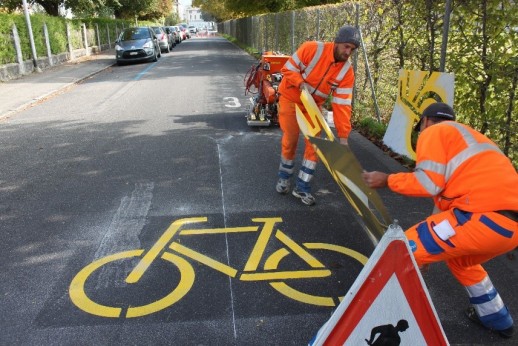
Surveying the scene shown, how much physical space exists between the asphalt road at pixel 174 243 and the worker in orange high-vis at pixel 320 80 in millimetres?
859

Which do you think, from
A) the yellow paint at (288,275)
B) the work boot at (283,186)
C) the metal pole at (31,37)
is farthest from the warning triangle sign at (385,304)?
the metal pole at (31,37)

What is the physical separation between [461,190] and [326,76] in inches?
93.9

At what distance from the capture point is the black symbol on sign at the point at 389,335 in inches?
80.7

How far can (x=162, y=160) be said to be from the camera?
6.39 m

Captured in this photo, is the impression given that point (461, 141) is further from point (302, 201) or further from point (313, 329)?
point (302, 201)

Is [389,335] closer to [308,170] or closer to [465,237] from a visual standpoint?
[465,237]

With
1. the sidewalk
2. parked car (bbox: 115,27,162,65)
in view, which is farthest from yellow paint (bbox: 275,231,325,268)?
parked car (bbox: 115,27,162,65)

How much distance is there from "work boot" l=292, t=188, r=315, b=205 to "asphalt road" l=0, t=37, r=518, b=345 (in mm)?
88

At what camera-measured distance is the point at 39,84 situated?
1417 centimetres

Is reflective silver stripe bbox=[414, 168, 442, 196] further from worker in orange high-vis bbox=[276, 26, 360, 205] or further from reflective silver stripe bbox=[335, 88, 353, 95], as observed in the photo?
reflective silver stripe bbox=[335, 88, 353, 95]

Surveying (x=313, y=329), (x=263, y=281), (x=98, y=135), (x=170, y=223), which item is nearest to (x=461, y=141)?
(x=313, y=329)

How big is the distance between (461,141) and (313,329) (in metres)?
1.56

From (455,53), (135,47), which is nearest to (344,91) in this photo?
(455,53)

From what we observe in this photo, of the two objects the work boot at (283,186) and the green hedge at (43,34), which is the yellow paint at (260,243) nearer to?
the work boot at (283,186)
